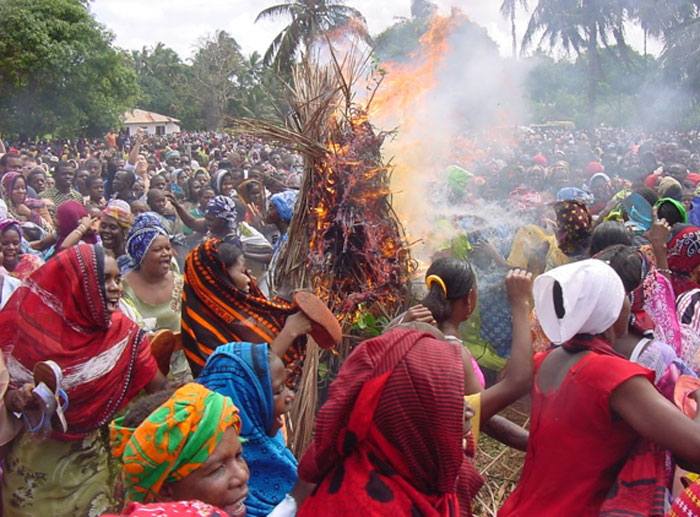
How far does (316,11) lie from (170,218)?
24.0m

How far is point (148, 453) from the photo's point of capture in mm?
1738

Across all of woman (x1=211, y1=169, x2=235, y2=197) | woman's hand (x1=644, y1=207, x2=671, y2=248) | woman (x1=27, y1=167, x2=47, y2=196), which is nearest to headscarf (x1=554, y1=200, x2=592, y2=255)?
woman's hand (x1=644, y1=207, x2=671, y2=248)

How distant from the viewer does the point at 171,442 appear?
1752 mm

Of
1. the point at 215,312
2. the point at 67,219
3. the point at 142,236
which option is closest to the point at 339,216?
the point at 215,312

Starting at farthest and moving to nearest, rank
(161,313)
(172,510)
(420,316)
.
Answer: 1. (161,313)
2. (420,316)
3. (172,510)

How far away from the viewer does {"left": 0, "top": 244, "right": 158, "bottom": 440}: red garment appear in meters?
2.52

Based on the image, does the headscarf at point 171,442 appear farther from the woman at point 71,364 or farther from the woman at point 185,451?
the woman at point 71,364

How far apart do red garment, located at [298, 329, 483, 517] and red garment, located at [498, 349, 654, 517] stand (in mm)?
409

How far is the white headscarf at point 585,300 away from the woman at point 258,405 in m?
0.98

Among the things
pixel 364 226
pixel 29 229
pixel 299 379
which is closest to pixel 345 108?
pixel 364 226

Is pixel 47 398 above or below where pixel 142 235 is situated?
below

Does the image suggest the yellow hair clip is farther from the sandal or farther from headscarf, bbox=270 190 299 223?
headscarf, bbox=270 190 299 223

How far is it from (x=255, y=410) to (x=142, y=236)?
80.8 inches

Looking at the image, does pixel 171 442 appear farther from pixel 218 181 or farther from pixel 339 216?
pixel 218 181
